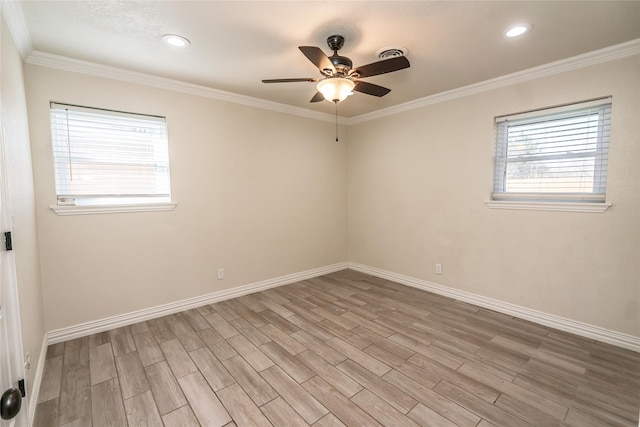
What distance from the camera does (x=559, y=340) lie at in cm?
264

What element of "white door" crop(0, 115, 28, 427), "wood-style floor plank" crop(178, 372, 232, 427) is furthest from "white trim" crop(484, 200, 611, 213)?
"white door" crop(0, 115, 28, 427)

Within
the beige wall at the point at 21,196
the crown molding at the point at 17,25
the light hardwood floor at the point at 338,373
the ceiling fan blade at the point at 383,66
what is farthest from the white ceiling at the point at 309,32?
the light hardwood floor at the point at 338,373

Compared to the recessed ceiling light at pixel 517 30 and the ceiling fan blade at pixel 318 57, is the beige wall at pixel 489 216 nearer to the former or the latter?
the recessed ceiling light at pixel 517 30

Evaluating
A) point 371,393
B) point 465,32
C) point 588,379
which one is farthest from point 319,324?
point 465,32

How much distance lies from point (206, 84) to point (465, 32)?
265 centimetres

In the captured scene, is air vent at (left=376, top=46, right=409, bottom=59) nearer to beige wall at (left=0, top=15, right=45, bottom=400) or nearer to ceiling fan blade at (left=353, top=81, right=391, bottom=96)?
ceiling fan blade at (left=353, top=81, right=391, bottom=96)

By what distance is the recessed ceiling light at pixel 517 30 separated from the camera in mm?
2115

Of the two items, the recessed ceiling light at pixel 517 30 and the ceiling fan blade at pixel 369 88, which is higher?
the recessed ceiling light at pixel 517 30

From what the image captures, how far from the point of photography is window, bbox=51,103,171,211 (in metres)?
2.65

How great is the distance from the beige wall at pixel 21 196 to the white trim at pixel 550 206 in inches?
160

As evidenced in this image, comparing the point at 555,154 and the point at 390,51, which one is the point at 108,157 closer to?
the point at 390,51

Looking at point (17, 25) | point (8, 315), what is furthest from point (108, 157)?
point (8, 315)

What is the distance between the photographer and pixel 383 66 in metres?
2.10

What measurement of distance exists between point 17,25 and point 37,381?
8.27 ft
